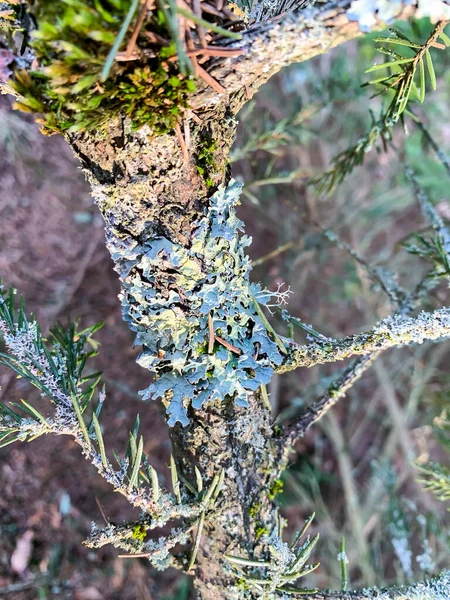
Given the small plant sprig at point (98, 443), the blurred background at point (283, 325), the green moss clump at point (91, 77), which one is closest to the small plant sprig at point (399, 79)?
the blurred background at point (283, 325)

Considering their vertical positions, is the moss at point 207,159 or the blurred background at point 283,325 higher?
the moss at point 207,159

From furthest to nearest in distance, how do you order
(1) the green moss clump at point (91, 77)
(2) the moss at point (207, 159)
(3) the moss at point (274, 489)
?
(3) the moss at point (274, 489) → (2) the moss at point (207, 159) → (1) the green moss clump at point (91, 77)

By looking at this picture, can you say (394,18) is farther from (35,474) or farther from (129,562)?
(129,562)

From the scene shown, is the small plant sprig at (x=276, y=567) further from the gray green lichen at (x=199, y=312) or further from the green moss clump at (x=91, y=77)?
the green moss clump at (x=91, y=77)

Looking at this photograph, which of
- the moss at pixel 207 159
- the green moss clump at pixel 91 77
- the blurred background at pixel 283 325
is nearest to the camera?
the green moss clump at pixel 91 77

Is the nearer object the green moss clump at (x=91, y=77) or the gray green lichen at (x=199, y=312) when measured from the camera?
the green moss clump at (x=91, y=77)

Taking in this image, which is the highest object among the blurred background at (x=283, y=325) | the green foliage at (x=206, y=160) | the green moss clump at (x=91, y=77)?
the green moss clump at (x=91, y=77)
